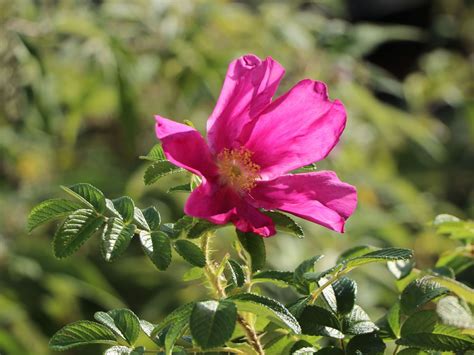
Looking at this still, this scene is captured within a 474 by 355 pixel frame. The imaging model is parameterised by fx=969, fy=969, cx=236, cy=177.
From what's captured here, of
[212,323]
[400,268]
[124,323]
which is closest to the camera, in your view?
[212,323]

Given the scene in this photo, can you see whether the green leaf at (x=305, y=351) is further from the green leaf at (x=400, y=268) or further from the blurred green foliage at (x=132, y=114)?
the blurred green foliage at (x=132, y=114)

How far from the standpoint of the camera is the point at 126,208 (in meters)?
0.73

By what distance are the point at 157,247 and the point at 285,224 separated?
0.10m

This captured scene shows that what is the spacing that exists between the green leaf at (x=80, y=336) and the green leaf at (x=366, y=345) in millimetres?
174

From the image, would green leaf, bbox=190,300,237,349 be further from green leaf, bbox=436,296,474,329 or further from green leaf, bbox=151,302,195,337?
green leaf, bbox=436,296,474,329

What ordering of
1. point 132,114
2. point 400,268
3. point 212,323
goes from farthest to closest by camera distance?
1. point 132,114
2. point 400,268
3. point 212,323

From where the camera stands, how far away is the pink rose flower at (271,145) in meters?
0.76

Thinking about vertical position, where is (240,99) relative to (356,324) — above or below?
above

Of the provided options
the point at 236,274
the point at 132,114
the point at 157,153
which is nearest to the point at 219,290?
the point at 236,274

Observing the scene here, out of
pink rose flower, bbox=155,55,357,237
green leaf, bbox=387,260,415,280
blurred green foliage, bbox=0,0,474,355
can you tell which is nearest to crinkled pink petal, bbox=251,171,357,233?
pink rose flower, bbox=155,55,357,237

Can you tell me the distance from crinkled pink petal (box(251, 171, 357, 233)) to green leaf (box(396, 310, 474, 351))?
89mm

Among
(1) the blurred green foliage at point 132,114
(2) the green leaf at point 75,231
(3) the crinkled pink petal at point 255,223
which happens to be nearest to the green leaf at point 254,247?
(3) the crinkled pink petal at point 255,223

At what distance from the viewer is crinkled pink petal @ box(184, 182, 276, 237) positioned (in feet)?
2.25

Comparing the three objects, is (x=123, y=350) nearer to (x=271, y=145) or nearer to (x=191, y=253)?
(x=191, y=253)
